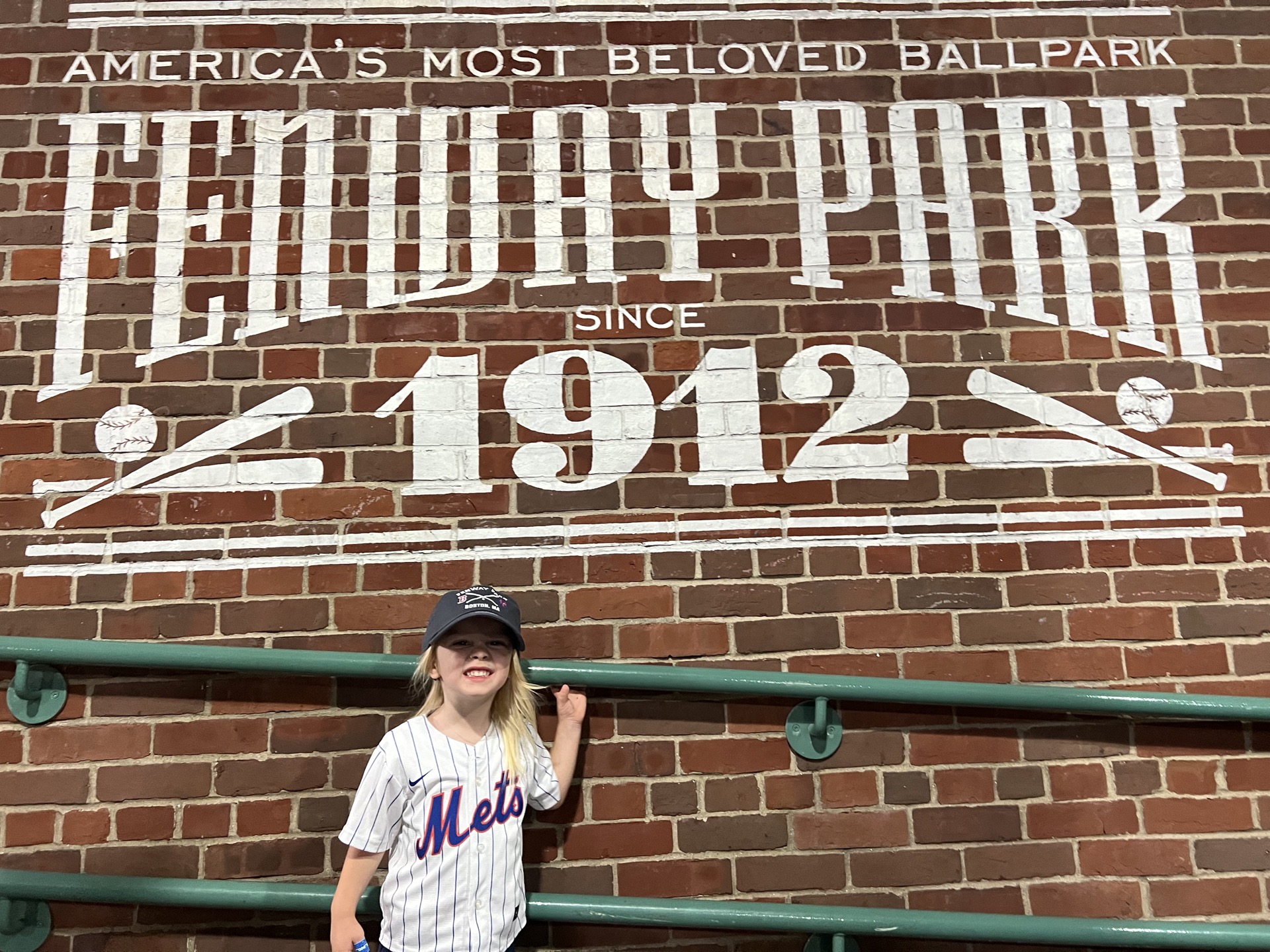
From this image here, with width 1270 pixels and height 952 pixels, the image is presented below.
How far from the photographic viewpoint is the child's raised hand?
2154 millimetres

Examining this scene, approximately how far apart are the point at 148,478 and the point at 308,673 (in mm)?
656

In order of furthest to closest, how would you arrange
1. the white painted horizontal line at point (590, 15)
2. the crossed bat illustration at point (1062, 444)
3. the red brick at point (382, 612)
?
the white painted horizontal line at point (590, 15)
the crossed bat illustration at point (1062, 444)
the red brick at point (382, 612)

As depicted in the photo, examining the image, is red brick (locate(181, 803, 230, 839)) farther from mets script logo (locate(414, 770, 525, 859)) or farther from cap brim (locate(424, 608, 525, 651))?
cap brim (locate(424, 608, 525, 651))

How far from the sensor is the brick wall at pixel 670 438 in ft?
7.16

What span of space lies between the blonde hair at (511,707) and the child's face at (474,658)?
37mm

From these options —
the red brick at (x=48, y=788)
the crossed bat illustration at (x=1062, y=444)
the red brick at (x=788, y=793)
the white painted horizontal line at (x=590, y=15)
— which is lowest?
the red brick at (x=788, y=793)

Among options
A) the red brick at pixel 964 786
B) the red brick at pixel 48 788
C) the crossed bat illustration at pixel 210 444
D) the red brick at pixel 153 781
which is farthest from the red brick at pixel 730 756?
the red brick at pixel 48 788

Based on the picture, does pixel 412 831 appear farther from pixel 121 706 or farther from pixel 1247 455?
pixel 1247 455

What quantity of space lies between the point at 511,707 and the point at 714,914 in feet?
2.18

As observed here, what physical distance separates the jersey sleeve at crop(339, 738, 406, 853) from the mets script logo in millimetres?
64

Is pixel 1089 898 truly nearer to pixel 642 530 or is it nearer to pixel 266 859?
pixel 642 530

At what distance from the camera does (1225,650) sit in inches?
89.0

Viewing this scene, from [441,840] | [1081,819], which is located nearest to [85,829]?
[441,840]

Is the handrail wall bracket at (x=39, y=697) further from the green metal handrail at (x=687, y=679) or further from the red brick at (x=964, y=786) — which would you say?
the red brick at (x=964, y=786)
